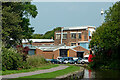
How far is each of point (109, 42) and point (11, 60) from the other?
16.9m

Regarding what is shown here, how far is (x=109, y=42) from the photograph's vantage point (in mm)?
35000

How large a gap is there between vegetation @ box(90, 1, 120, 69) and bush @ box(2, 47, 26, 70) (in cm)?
1469

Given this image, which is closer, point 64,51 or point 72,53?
point 72,53

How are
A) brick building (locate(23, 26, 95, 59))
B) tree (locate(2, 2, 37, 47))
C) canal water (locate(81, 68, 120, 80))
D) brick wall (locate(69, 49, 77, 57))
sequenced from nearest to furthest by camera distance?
canal water (locate(81, 68, 120, 80))
tree (locate(2, 2, 37, 47))
brick building (locate(23, 26, 95, 59))
brick wall (locate(69, 49, 77, 57))

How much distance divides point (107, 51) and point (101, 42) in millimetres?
4881

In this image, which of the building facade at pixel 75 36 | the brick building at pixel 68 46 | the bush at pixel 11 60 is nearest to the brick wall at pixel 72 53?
the brick building at pixel 68 46

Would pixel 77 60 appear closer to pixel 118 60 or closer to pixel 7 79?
pixel 118 60

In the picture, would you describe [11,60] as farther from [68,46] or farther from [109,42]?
[68,46]

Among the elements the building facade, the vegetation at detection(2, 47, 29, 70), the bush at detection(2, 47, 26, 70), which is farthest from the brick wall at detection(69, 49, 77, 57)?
the bush at detection(2, 47, 26, 70)

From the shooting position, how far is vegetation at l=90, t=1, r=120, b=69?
34.2 meters

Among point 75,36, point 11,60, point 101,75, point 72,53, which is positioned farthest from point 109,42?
point 75,36

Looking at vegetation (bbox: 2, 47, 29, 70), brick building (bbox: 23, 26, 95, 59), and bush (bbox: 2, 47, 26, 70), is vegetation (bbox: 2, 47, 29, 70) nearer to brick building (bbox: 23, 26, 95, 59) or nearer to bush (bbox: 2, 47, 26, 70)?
bush (bbox: 2, 47, 26, 70)

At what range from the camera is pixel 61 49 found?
217 ft

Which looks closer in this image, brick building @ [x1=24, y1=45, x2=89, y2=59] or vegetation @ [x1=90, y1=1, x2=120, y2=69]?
vegetation @ [x1=90, y1=1, x2=120, y2=69]
